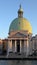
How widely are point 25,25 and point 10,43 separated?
8252mm

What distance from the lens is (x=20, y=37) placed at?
306 ft

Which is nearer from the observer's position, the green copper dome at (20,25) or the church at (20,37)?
the church at (20,37)

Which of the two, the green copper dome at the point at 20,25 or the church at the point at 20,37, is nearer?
the church at the point at 20,37

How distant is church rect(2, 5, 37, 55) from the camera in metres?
93.2

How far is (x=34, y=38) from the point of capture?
9781cm

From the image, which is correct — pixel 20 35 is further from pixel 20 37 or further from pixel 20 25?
pixel 20 25

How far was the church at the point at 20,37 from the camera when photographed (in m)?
93.2

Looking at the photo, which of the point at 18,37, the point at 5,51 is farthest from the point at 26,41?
the point at 5,51

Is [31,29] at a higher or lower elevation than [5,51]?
higher

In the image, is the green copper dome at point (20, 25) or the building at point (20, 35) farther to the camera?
the green copper dome at point (20, 25)

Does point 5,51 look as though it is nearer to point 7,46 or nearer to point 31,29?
point 7,46

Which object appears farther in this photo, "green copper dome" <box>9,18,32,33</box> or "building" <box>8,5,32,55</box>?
"green copper dome" <box>9,18,32,33</box>

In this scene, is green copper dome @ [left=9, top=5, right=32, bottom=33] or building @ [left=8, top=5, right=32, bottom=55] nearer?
building @ [left=8, top=5, right=32, bottom=55]

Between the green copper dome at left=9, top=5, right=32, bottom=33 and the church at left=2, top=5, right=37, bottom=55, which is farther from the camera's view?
the green copper dome at left=9, top=5, right=32, bottom=33
